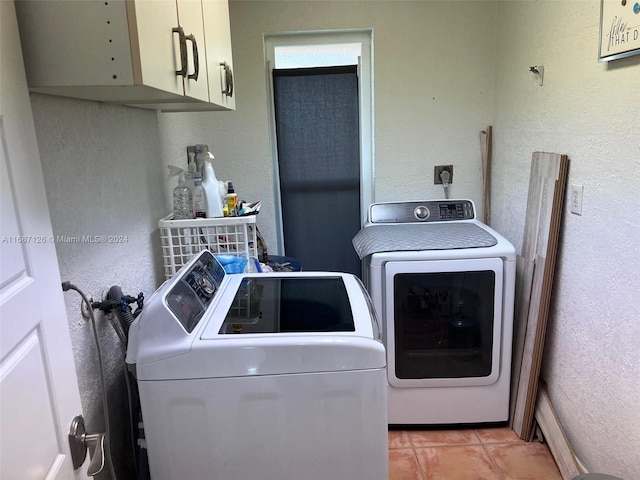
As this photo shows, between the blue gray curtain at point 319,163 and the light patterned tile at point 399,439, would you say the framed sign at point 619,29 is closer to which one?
the blue gray curtain at point 319,163

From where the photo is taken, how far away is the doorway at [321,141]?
104 inches

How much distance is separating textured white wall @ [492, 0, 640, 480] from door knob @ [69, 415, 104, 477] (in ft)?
4.98

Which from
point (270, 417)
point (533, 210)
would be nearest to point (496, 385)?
point (533, 210)

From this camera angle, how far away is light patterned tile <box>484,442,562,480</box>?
1.92m

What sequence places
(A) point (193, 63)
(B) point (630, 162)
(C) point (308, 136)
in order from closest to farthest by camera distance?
(A) point (193, 63) < (B) point (630, 162) < (C) point (308, 136)

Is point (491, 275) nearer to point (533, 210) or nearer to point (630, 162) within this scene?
point (533, 210)

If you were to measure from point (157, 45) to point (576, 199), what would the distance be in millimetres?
1552

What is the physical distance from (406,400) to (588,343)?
84 cm

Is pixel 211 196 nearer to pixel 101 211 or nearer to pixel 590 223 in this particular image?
pixel 101 211

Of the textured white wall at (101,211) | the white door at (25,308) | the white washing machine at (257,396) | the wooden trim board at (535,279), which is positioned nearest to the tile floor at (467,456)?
the wooden trim board at (535,279)

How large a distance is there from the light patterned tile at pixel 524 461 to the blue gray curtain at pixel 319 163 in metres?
1.26

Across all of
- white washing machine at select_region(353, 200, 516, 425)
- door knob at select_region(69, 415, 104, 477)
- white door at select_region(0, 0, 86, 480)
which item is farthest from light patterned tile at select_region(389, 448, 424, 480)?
white door at select_region(0, 0, 86, 480)

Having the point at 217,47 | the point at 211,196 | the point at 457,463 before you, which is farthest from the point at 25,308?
the point at 457,463

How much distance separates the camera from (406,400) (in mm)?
2215
